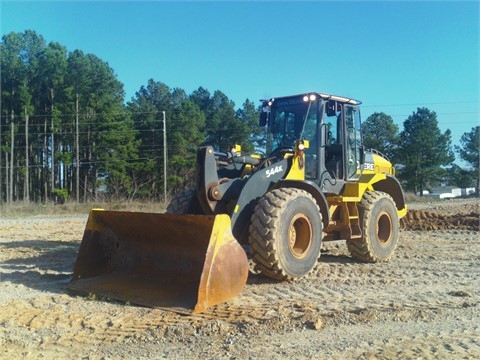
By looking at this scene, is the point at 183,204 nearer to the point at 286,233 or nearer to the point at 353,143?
the point at 286,233

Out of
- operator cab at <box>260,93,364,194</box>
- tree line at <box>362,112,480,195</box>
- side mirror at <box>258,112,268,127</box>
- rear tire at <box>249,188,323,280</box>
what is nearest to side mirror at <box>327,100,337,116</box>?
operator cab at <box>260,93,364,194</box>

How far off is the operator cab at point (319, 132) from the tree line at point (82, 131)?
33.3m

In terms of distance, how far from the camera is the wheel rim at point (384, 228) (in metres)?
9.27

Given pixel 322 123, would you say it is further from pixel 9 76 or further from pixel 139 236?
pixel 9 76

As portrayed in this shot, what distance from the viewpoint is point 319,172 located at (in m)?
8.12

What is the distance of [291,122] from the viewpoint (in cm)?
846

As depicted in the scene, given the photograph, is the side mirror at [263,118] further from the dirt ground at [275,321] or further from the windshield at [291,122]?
the dirt ground at [275,321]

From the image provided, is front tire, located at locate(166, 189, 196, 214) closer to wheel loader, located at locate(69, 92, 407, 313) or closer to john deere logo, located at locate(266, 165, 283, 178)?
wheel loader, located at locate(69, 92, 407, 313)

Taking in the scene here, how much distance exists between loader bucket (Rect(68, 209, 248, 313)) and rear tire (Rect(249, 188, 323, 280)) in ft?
2.15

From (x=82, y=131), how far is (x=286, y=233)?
41937 mm

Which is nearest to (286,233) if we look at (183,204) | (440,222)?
(183,204)

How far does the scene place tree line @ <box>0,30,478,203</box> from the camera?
1740 inches

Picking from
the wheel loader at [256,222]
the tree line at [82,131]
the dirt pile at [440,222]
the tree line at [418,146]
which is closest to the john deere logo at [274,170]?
the wheel loader at [256,222]

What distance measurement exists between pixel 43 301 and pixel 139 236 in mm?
1515
